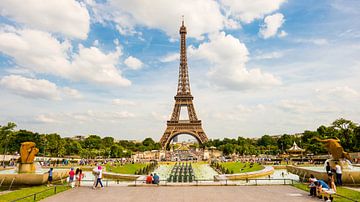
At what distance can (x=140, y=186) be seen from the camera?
16.7 metres

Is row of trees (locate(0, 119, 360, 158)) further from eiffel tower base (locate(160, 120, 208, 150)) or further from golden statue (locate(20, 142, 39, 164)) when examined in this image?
golden statue (locate(20, 142, 39, 164))

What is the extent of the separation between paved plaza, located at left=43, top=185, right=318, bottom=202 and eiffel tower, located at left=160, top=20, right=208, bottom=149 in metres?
68.7

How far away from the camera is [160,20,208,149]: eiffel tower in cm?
8629

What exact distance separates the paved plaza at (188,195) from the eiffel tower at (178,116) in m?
68.7

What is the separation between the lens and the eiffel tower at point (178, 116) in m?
86.3

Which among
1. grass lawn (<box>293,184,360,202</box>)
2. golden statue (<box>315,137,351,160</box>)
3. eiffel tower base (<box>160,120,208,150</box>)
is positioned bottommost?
grass lawn (<box>293,184,360,202</box>)

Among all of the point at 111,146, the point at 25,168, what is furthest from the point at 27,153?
the point at 111,146

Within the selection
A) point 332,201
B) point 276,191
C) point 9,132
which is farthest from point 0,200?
point 9,132

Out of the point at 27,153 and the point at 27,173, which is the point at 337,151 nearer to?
the point at 27,173

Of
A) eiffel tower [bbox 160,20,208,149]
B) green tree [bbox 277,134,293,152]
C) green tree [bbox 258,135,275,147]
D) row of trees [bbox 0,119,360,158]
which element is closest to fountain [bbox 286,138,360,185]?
row of trees [bbox 0,119,360,158]

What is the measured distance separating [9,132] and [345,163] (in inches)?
2048

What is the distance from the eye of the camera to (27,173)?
17.4m

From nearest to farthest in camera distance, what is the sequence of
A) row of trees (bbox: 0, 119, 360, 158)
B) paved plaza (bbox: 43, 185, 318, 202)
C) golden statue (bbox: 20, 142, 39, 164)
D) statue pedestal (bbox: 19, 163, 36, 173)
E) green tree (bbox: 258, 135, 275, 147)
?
paved plaza (bbox: 43, 185, 318, 202), statue pedestal (bbox: 19, 163, 36, 173), golden statue (bbox: 20, 142, 39, 164), row of trees (bbox: 0, 119, 360, 158), green tree (bbox: 258, 135, 275, 147)

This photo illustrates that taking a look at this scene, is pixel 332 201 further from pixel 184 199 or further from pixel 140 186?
pixel 140 186
